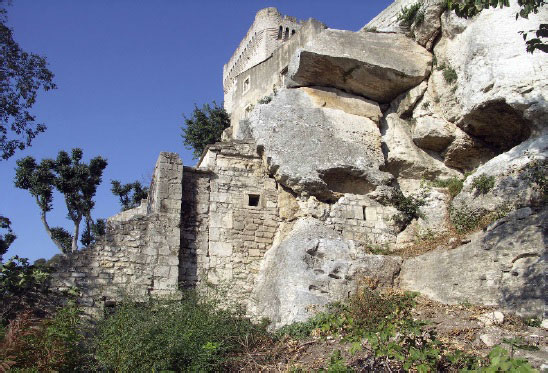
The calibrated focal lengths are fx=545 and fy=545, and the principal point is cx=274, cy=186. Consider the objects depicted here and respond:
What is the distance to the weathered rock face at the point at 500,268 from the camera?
7.17 metres

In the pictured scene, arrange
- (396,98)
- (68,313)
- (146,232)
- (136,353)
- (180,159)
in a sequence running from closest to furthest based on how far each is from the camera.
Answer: (136,353)
(68,313)
(146,232)
(180,159)
(396,98)

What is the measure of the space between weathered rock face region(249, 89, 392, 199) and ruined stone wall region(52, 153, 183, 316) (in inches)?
78.9

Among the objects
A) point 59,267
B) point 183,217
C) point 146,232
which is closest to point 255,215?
point 183,217

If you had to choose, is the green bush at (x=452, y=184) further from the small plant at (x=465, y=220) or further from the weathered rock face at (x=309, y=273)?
the weathered rock face at (x=309, y=273)

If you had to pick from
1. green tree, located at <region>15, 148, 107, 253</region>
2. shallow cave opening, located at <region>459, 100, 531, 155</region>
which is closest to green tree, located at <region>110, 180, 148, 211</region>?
green tree, located at <region>15, 148, 107, 253</region>

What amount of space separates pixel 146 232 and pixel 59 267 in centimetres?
152

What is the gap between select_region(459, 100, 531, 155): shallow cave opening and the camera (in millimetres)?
9805

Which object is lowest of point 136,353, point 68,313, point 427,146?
point 136,353

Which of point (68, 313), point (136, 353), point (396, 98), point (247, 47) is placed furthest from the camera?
point (247, 47)

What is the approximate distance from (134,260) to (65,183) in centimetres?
906

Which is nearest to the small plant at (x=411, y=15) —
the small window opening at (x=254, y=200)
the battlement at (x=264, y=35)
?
the small window opening at (x=254, y=200)

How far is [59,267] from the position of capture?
8797 mm

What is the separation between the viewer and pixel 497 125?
1029 centimetres

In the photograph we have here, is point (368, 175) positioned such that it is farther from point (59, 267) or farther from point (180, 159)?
point (59, 267)
